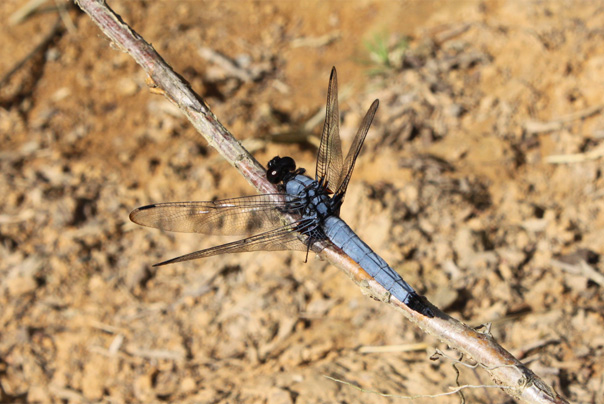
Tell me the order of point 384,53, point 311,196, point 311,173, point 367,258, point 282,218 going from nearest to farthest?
point 367,258, point 282,218, point 311,196, point 311,173, point 384,53

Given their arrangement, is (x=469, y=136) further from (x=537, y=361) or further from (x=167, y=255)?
(x=167, y=255)

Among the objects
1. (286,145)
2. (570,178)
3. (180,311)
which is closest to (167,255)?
(180,311)

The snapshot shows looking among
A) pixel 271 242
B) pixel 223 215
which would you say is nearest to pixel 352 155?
pixel 271 242

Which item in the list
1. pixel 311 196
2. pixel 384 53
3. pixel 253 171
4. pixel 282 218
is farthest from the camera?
pixel 384 53

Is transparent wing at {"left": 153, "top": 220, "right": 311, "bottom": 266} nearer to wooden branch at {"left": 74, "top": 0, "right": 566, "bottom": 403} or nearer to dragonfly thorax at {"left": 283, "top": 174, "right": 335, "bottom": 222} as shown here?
dragonfly thorax at {"left": 283, "top": 174, "right": 335, "bottom": 222}

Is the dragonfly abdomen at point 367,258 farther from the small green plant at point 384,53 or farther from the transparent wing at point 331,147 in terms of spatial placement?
the small green plant at point 384,53

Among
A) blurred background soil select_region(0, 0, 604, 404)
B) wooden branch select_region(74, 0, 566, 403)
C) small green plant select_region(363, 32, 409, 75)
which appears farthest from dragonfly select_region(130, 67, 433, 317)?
small green plant select_region(363, 32, 409, 75)

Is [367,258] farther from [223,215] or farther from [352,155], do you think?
[223,215]
